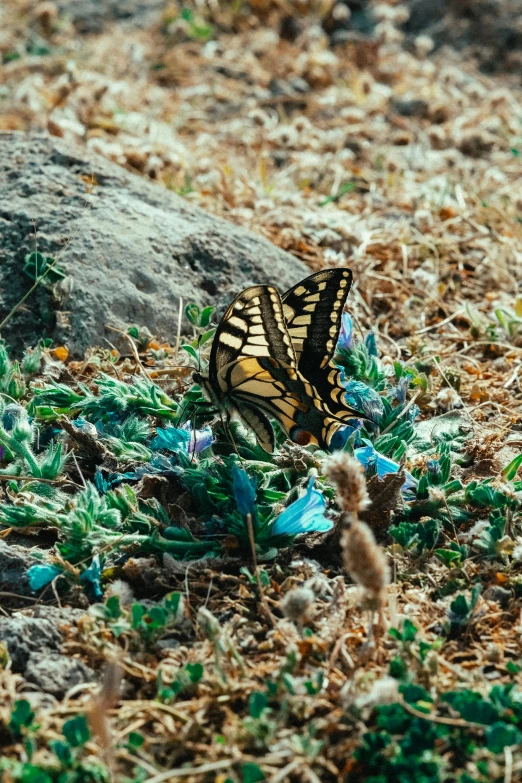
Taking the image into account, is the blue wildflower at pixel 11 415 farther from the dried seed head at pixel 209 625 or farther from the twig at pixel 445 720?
the twig at pixel 445 720

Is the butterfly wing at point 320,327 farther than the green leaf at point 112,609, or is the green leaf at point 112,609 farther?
the butterfly wing at point 320,327

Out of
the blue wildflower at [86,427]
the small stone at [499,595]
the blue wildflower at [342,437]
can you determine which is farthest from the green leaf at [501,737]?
the blue wildflower at [86,427]

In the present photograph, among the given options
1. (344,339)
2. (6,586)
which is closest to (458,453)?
(344,339)

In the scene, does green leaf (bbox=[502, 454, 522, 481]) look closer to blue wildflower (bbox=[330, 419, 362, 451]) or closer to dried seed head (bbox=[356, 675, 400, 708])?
blue wildflower (bbox=[330, 419, 362, 451])

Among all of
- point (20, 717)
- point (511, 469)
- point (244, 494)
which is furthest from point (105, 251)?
point (20, 717)

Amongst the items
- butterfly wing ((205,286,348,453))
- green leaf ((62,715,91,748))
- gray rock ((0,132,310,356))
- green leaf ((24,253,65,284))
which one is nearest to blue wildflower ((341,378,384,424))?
butterfly wing ((205,286,348,453))

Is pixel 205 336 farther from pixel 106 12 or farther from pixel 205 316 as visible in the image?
pixel 106 12
